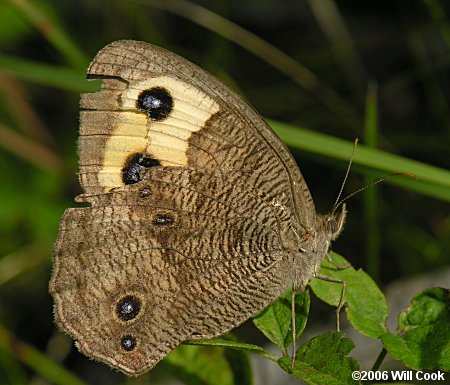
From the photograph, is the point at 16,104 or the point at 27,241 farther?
the point at 16,104

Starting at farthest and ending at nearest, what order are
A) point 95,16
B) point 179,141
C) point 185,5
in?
point 95,16, point 185,5, point 179,141

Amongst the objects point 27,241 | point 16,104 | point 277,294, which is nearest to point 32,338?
point 27,241

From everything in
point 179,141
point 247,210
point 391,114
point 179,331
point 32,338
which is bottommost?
point 32,338

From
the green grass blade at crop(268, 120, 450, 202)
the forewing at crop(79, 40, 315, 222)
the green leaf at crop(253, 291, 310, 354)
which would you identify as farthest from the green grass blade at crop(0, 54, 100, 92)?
the green leaf at crop(253, 291, 310, 354)

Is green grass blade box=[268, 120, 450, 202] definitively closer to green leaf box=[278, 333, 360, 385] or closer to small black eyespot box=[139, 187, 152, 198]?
small black eyespot box=[139, 187, 152, 198]

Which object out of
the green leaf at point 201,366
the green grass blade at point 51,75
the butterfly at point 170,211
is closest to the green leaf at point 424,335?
the butterfly at point 170,211

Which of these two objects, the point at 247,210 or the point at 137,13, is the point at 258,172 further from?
the point at 137,13

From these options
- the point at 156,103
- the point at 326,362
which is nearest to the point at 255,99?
the point at 156,103

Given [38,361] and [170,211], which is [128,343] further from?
[38,361]
